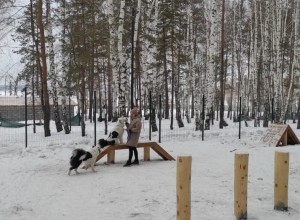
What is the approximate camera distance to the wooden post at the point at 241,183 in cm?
532

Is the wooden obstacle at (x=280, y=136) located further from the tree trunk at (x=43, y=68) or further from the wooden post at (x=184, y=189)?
the tree trunk at (x=43, y=68)

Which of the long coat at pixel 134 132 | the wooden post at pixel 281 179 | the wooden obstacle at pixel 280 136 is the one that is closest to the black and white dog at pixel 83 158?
the long coat at pixel 134 132

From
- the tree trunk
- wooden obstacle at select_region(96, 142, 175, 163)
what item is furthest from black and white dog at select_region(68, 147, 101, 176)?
the tree trunk

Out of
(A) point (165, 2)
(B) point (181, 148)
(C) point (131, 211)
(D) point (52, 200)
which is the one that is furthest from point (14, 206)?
(A) point (165, 2)

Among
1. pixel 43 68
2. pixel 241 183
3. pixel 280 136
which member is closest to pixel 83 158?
pixel 241 183

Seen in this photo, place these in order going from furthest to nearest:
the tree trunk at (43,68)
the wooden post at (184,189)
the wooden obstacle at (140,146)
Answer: the tree trunk at (43,68) → the wooden obstacle at (140,146) → the wooden post at (184,189)

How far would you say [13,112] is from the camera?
4044 centimetres

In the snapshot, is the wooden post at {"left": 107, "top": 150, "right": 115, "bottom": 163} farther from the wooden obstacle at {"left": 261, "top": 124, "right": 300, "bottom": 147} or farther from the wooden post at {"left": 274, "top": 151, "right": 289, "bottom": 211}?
the wooden obstacle at {"left": 261, "top": 124, "right": 300, "bottom": 147}

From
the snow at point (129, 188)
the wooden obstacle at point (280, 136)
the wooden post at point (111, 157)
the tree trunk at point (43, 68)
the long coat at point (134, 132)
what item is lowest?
the snow at point (129, 188)

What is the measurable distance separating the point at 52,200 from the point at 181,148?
709 cm

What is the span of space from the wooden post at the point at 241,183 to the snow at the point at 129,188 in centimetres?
23

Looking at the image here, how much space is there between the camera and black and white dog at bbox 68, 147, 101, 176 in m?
8.76

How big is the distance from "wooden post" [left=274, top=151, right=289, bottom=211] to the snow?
13 centimetres

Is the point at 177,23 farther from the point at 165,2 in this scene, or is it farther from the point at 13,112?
the point at 13,112
